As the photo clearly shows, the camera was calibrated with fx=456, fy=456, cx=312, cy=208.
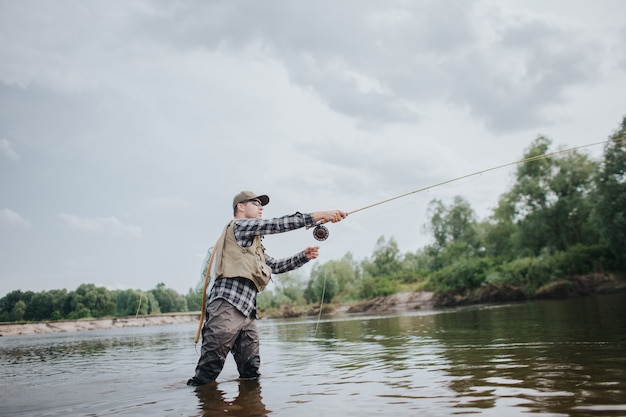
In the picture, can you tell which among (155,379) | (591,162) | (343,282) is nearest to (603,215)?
(591,162)

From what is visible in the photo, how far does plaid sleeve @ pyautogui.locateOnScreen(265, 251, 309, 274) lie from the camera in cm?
605

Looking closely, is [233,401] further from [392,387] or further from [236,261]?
[236,261]

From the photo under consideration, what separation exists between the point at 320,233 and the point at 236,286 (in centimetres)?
119

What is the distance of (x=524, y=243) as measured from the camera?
47.3 meters

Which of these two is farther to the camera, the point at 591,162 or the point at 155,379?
the point at 591,162

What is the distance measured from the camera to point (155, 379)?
6539 millimetres

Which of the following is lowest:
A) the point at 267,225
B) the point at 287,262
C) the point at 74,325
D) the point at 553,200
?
the point at 74,325

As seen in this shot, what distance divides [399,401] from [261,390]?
5.52 feet

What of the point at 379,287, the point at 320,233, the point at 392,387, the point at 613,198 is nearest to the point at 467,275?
the point at 613,198

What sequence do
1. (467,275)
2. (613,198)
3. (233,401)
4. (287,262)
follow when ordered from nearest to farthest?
1. (233,401)
2. (287,262)
3. (613,198)
4. (467,275)

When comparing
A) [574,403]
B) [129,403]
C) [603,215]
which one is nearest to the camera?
[574,403]

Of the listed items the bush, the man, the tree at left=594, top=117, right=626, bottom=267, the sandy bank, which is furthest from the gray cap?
the bush

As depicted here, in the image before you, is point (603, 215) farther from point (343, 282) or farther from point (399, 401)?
point (343, 282)

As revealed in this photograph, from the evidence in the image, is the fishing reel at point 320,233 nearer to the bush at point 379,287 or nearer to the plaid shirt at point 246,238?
the plaid shirt at point 246,238
